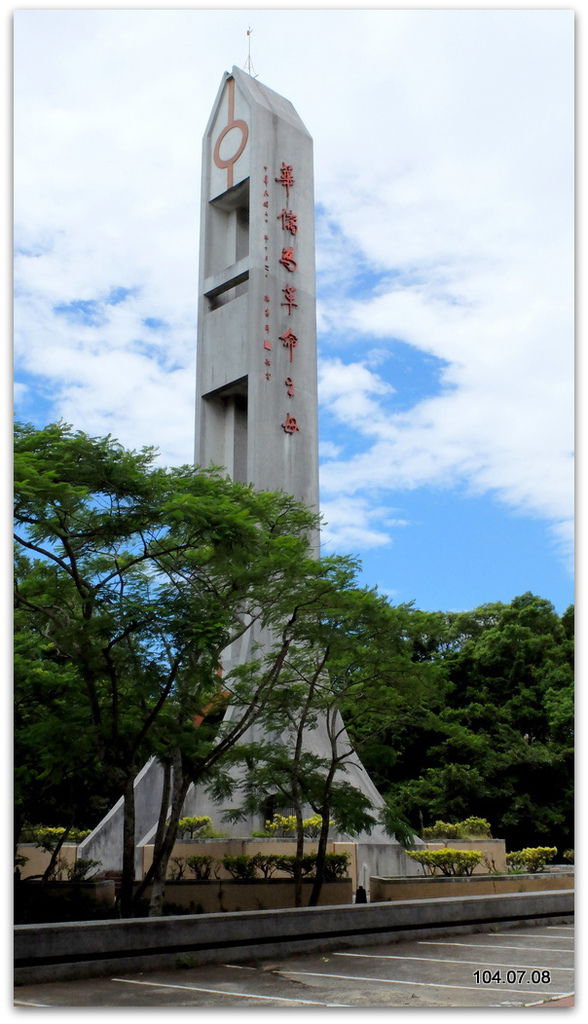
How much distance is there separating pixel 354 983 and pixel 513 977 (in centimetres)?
166

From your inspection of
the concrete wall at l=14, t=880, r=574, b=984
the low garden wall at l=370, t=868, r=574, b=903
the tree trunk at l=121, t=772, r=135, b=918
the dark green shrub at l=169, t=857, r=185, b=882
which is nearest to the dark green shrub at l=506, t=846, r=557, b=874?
the low garden wall at l=370, t=868, r=574, b=903

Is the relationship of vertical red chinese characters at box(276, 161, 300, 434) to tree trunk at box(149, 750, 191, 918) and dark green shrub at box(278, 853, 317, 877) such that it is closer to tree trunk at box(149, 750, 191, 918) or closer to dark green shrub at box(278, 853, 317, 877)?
dark green shrub at box(278, 853, 317, 877)

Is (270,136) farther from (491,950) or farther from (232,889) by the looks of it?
(491,950)

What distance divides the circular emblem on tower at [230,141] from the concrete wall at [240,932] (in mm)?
24643

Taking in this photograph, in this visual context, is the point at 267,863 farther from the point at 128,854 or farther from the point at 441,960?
the point at 441,960

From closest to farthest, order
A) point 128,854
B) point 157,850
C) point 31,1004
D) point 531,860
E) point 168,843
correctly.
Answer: point 31,1004, point 128,854, point 168,843, point 157,850, point 531,860

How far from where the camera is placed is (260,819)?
2430 centimetres

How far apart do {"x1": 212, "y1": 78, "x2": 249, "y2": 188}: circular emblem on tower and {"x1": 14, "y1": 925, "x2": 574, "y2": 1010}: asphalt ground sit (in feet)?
85.8

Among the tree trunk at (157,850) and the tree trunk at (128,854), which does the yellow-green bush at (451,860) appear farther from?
the tree trunk at (128,854)

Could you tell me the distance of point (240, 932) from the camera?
1221cm

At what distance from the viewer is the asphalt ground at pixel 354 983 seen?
8984 mm

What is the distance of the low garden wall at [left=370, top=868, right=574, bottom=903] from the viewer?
18141 millimetres

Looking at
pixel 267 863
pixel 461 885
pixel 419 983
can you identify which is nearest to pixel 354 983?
pixel 419 983

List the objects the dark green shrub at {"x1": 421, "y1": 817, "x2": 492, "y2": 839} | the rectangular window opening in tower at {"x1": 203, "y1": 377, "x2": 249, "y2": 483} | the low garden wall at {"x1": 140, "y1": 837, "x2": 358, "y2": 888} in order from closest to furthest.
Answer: the low garden wall at {"x1": 140, "y1": 837, "x2": 358, "y2": 888}, the dark green shrub at {"x1": 421, "y1": 817, "x2": 492, "y2": 839}, the rectangular window opening in tower at {"x1": 203, "y1": 377, "x2": 249, "y2": 483}
